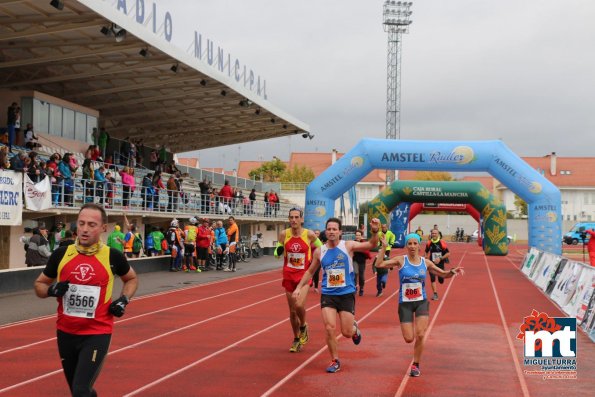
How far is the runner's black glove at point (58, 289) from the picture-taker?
519cm

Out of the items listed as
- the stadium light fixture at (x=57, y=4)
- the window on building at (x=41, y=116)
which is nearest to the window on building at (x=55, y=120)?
the window on building at (x=41, y=116)

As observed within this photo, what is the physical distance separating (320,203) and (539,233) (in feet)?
29.4

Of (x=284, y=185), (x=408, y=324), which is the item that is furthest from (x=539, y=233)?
(x=284, y=185)

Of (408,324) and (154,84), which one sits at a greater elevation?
(154,84)

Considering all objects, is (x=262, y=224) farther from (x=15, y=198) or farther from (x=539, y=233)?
(x=15, y=198)

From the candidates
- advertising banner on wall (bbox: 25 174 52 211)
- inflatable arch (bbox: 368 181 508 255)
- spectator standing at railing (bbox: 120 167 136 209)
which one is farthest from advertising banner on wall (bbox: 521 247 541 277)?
advertising banner on wall (bbox: 25 174 52 211)

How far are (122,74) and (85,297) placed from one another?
79.4 ft

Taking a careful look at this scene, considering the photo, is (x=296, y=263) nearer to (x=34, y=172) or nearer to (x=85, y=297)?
(x=85, y=297)

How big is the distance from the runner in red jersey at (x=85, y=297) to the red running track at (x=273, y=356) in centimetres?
229

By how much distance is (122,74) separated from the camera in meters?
28.4

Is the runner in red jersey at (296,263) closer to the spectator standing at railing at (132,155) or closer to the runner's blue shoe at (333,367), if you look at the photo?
the runner's blue shoe at (333,367)

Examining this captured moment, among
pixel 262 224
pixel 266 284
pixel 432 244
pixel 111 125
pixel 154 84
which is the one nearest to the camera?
pixel 432 244

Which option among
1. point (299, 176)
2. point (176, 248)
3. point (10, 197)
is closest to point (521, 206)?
point (299, 176)

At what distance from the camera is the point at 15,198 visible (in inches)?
708
